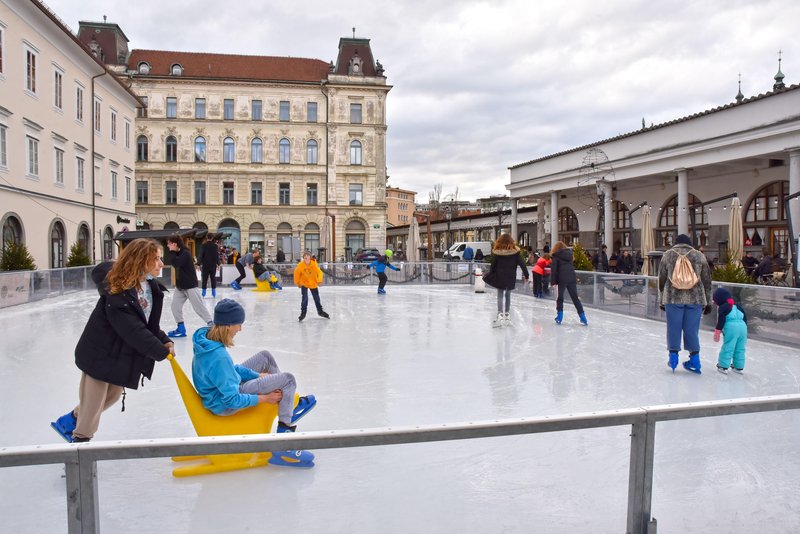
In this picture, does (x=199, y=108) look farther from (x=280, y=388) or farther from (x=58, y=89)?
(x=280, y=388)

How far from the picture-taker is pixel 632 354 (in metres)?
8.67

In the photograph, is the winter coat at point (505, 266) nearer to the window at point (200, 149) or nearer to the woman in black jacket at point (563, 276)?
the woman in black jacket at point (563, 276)

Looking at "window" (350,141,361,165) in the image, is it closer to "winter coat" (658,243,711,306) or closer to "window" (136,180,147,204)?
"window" (136,180,147,204)

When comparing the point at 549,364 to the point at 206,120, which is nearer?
the point at 549,364

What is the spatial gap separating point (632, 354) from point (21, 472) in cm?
804

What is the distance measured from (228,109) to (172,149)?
5560 mm

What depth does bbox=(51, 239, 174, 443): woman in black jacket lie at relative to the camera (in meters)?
3.74

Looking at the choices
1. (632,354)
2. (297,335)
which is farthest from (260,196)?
(632,354)

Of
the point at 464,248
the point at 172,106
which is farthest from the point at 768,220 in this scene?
the point at 172,106

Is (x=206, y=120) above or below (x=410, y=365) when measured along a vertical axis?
above

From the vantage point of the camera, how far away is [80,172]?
2906 cm

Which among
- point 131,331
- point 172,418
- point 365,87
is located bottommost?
point 172,418

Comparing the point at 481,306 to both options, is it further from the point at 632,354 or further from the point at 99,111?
the point at 99,111

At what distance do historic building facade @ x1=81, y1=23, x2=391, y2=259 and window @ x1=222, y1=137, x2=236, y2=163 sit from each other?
82 millimetres
